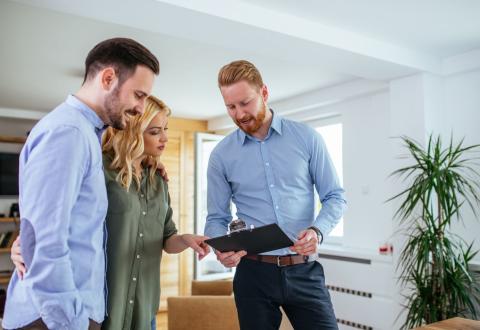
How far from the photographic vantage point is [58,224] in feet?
3.43

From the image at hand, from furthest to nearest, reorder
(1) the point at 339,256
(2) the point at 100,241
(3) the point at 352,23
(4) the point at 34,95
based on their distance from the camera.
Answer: (4) the point at 34,95 → (1) the point at 339,256 → (3) the point at 352,23 → (2) the point at 100,241

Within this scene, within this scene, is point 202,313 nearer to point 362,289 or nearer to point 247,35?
point 362,289

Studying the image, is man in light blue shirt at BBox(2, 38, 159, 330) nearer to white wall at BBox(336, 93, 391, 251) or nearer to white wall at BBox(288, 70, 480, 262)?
white wall at BBox(288, 70, 480, 262)

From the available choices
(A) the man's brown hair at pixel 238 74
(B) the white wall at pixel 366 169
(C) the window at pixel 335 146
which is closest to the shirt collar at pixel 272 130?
(A) the man's brown hair at pixel 238 74

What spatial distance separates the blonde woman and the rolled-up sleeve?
38 cm

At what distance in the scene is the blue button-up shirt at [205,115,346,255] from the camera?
1780mm

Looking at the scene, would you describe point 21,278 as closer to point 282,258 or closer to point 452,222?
point 282,258

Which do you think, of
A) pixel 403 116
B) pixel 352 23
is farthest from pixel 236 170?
pixel 403 116

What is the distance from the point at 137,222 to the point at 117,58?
56 centimetres

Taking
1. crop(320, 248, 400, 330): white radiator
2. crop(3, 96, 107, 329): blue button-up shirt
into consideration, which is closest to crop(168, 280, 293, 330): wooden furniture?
crop(320, 248, 400, 330): white radiator

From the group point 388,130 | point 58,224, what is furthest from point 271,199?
point 388,130

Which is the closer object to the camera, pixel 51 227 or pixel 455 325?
pixel 51 227

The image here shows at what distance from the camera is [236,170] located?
187cm

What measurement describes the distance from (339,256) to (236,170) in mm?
2796
